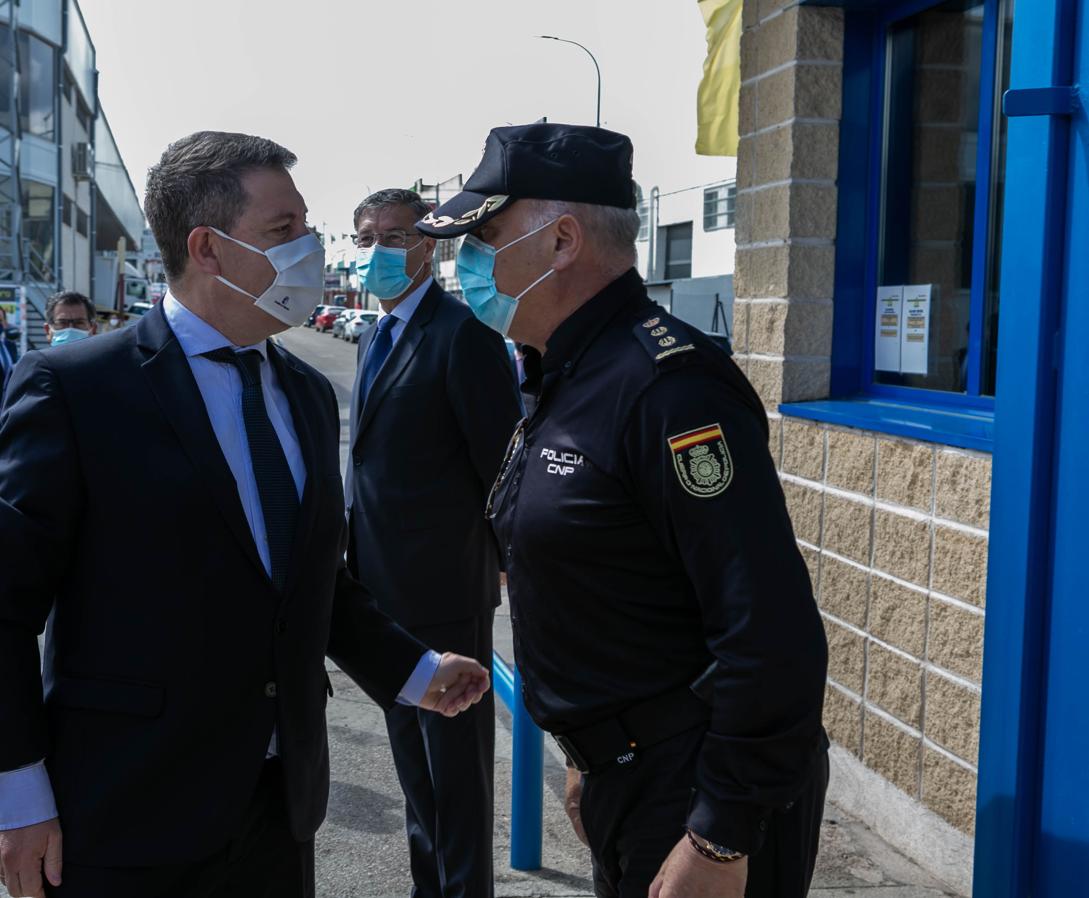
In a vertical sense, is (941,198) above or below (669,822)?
above

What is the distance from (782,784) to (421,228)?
1216mm

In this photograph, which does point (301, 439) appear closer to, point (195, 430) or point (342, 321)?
point (195, 430)

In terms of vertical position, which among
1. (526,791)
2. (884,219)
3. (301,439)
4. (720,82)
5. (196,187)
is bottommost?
(526,791)

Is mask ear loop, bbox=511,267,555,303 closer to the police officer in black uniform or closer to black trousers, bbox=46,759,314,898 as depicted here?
the police officer in black uniform

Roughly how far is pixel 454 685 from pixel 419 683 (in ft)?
0.27

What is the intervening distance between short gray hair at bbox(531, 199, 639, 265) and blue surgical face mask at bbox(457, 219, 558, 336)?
3cm

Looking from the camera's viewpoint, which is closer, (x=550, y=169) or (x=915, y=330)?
(x=550, y=169)

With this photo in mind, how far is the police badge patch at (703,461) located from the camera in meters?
1.73

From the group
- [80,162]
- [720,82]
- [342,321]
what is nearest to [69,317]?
[720,82]

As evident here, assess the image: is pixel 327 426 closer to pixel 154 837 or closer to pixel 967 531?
pixel 154 837

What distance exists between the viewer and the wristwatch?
173 centimetres

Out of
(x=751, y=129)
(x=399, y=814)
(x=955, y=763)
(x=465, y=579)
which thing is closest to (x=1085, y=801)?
(x=955, y=763)

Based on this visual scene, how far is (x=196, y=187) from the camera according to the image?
2324mm

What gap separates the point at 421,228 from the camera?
223 centimetres
